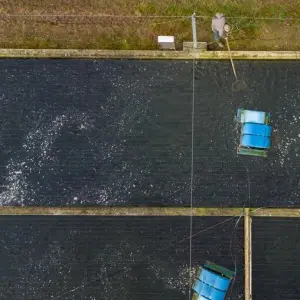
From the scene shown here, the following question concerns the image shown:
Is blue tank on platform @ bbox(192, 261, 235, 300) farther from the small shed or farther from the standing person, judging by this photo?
the standing person

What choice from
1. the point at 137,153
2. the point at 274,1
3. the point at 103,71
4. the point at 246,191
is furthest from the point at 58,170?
the point at 274,1

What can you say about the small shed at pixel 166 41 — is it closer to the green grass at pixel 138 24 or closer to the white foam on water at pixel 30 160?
the green grass at pixel 138 24

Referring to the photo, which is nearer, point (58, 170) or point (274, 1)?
point (58, 170)

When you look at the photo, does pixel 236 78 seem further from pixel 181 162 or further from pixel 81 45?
pixel 81 45

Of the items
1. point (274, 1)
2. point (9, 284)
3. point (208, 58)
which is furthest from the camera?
point (274, 1)

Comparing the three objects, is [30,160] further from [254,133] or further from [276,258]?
[276,258]

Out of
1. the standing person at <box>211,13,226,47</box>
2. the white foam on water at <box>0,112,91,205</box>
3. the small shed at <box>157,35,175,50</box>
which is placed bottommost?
the white foam on water at <box>0,112,91,205</box>

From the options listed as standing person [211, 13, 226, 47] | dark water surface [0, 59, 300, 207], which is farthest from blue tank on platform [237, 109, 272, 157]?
standing person [211, 13, 226, 47]

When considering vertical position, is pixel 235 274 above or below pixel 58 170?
below
